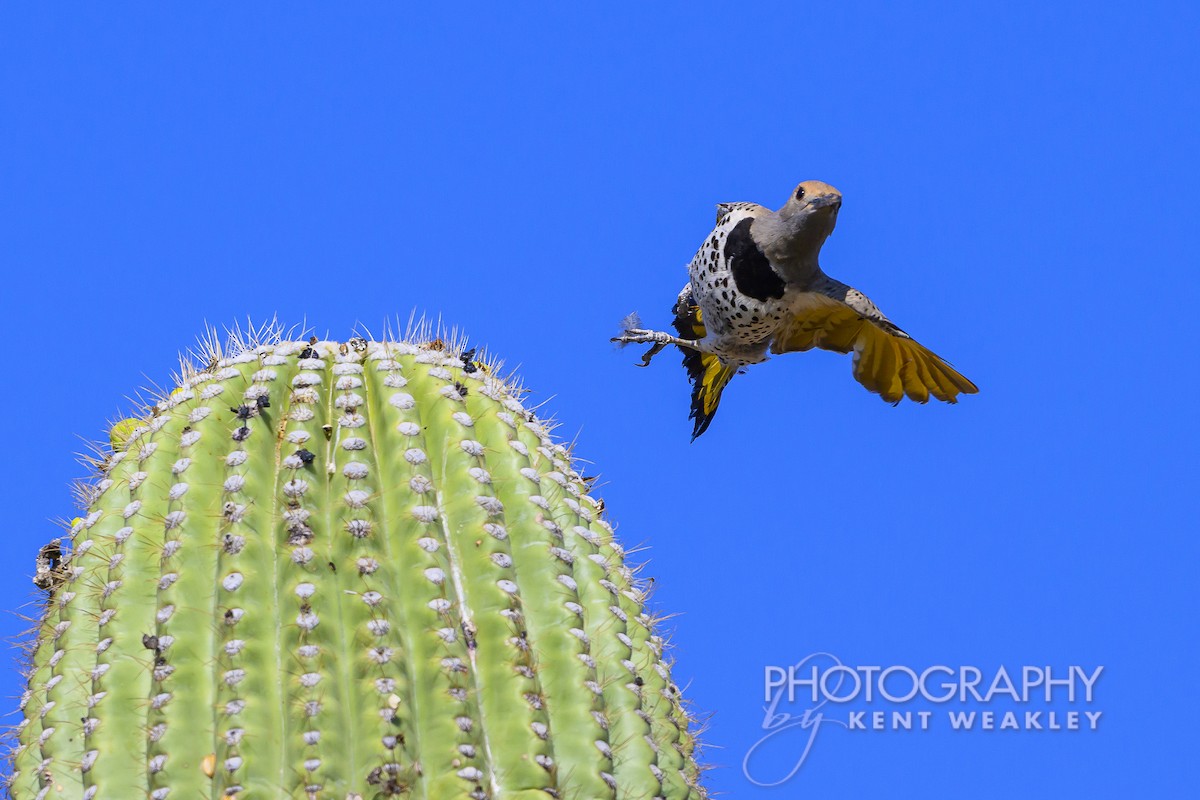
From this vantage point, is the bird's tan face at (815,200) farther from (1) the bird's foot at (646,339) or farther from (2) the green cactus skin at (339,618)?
(2) the green cactus skin at (339,618)

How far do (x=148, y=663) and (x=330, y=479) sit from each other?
597 mm

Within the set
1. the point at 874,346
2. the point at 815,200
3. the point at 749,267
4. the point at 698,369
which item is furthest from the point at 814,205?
the point at 698,369

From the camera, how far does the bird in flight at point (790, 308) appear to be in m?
6.00

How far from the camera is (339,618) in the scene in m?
3.19

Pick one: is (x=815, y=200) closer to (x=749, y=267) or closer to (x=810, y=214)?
(x=810, y=214)

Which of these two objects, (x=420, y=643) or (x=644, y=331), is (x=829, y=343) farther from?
(x=420, y=643)

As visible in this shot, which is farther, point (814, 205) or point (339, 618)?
point (814, 205)

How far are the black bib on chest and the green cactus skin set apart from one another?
273 centimetres

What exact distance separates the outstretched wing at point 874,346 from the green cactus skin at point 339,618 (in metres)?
2.49

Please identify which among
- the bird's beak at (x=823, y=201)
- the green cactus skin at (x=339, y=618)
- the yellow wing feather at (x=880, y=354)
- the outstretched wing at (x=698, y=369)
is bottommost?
the green cactus skin at (x=339, y=618)

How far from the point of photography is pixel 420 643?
3.19 m

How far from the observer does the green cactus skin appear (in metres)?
3.04

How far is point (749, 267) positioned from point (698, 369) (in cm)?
111

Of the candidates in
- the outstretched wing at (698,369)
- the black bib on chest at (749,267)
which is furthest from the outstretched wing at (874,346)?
the outstretched wing at (698,369)
